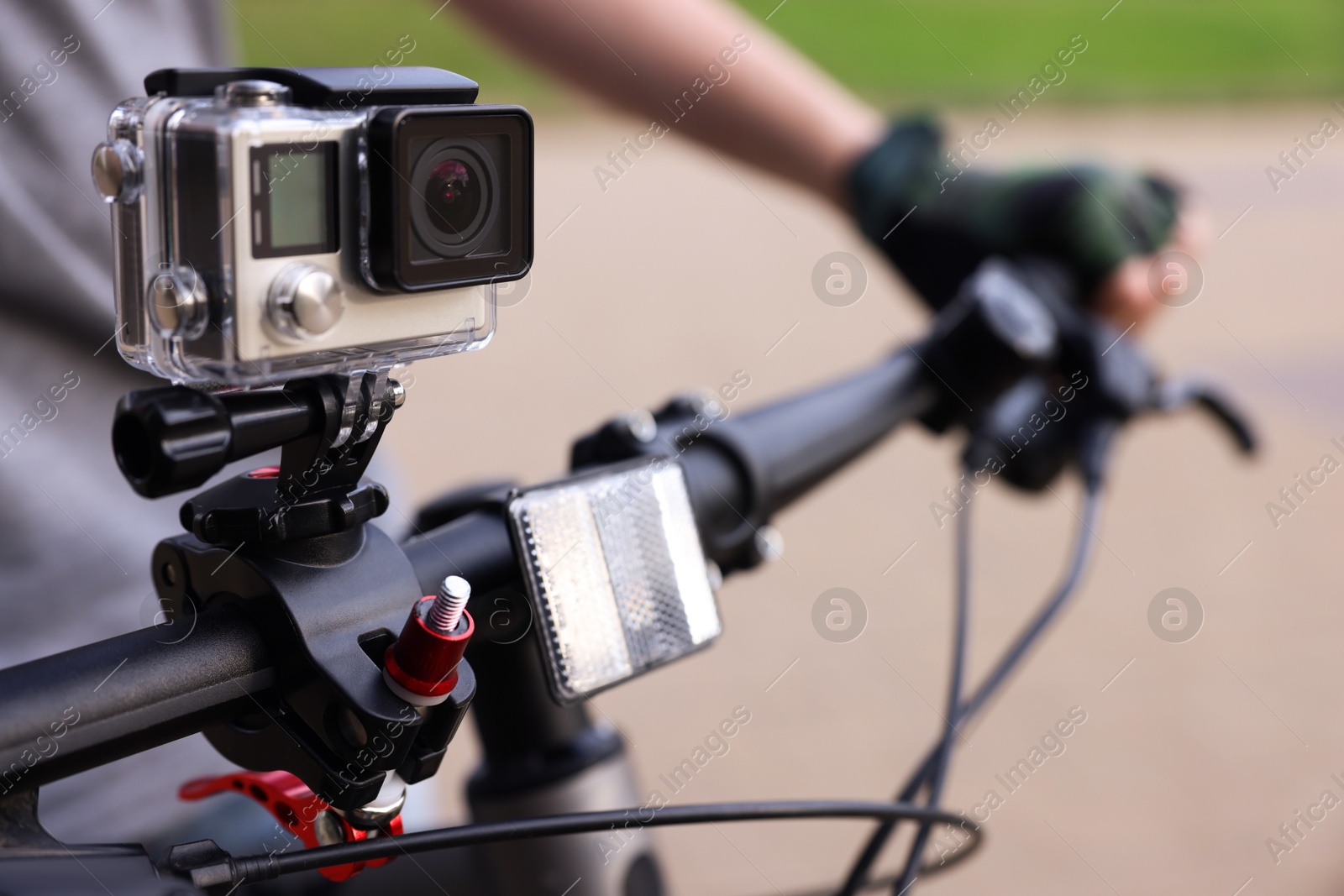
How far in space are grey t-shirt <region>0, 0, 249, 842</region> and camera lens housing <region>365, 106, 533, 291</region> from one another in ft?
1.95

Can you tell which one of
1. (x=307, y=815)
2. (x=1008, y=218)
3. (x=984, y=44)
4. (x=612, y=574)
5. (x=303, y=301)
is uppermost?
(x=984, y=44)

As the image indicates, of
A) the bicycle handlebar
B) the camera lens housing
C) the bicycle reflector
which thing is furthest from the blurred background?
the camera lens housing

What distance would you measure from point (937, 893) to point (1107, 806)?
627mm

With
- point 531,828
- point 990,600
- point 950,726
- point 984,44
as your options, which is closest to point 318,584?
point 531,828

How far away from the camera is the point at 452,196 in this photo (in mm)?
553

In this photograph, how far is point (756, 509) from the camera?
0.94 m

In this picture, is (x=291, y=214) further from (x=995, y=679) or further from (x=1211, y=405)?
(x=1211, y=405)

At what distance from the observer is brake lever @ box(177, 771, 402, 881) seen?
24.3 inches

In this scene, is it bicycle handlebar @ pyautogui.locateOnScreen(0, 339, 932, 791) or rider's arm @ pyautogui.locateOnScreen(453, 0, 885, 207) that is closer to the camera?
bicycle handlebar @ pyautogui.locateOnScreen(0, 339, 932, 791)

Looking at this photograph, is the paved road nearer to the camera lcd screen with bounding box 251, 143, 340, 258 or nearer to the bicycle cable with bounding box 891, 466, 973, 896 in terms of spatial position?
the bicycle cable with bounding box 891, 466, 973, 896

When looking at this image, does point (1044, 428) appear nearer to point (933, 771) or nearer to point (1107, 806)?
point (933, 771)

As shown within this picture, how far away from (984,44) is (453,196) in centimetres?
1958

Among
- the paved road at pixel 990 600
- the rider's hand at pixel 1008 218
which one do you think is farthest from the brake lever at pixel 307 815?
the paved road at pixel 990 600

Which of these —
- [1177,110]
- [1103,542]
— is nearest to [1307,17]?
[1177,110]
